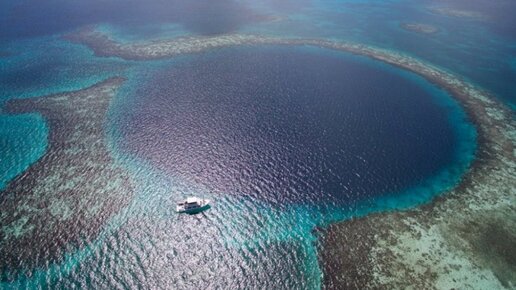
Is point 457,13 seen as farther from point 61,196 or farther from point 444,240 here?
point 61,196

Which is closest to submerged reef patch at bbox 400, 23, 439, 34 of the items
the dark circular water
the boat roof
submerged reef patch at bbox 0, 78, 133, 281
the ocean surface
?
the ocean surface

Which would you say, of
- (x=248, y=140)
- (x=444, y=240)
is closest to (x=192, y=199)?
(x=248, y=140)

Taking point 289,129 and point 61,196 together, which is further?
point 289,129

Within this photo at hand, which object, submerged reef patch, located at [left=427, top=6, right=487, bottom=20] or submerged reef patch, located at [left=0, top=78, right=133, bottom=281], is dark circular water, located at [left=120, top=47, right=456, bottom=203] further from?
submerged reef patch, located at [left=427, top=6, right=487, bottom=20]

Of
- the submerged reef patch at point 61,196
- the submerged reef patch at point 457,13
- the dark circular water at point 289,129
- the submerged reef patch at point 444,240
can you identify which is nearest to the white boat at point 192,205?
the dark circular water at point 289,129

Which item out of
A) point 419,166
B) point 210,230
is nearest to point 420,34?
point 419,166

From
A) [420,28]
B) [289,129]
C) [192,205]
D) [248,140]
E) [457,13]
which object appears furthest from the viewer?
[457,13]
